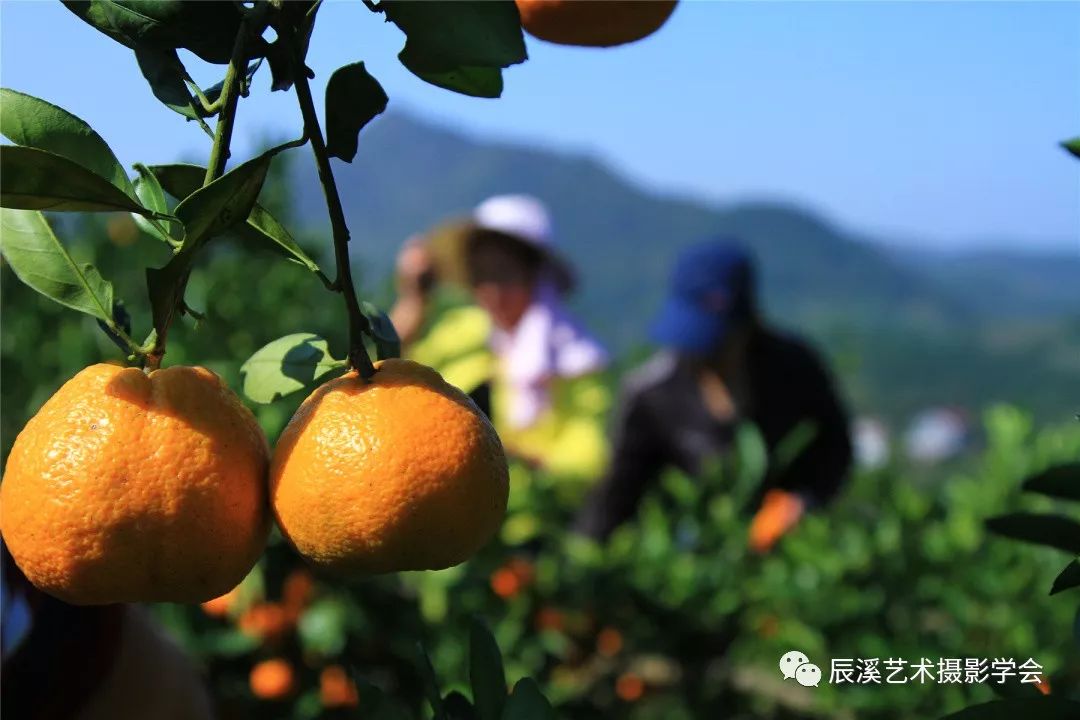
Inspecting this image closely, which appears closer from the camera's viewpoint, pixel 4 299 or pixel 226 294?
pixel 4 299

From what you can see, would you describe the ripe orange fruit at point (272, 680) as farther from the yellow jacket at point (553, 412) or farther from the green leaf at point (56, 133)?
the green leaf at point (56, 133)

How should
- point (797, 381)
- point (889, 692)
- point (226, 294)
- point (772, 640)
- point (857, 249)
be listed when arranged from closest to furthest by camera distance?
point (889, 692)
point (772, 640)
point (797, 381)
point (226, 294)
point (857, 249)

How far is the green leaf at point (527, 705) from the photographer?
59cm

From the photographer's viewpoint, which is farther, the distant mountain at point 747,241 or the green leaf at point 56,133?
the distant mountain at point 747,241

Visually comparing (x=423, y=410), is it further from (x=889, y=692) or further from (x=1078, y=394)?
(x=1078, y=394)

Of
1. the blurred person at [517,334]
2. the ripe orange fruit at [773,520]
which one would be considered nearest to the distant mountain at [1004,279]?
the blurred person at [517,334]

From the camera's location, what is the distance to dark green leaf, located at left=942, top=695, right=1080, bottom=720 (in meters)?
0.55

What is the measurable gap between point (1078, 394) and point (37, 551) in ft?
20.6

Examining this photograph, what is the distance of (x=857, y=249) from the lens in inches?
381

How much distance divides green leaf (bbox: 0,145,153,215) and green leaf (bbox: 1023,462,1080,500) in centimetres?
45

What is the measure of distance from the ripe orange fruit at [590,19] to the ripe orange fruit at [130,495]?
0.22 meters

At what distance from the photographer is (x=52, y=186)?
1.52 ft

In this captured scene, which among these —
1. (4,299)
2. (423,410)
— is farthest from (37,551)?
(4,299)

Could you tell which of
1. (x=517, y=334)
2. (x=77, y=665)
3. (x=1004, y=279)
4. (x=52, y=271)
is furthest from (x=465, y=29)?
(x=1004, y=279)
